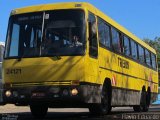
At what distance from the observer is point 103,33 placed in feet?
56.7

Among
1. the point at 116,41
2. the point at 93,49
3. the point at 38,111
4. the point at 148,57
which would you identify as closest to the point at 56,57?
the point at 93,49

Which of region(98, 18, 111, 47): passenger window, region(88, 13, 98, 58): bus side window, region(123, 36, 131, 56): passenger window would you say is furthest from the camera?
region(123, 36, 131, 56): passenger window

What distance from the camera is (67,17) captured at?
1549 cm

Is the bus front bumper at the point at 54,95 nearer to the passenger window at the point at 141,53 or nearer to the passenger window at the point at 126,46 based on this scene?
the passenger window at the point at 126,46

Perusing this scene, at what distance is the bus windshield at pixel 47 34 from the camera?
15.1 m

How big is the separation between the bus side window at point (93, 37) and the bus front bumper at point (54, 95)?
3.44 feet

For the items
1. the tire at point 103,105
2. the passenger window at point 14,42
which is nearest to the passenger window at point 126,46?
the tire at point 103,105

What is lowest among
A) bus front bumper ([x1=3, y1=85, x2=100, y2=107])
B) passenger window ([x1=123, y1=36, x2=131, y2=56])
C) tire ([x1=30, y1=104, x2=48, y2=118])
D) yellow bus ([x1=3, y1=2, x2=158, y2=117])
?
tire ([x1=30, y1=104, x2=48, y2=118])

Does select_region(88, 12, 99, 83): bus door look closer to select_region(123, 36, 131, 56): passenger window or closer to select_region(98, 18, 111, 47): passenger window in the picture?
select_region(98, 18, 111, 47): passenger window

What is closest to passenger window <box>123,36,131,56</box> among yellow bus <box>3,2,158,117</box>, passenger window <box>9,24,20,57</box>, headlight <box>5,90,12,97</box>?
yellow bus <box>3,2,158,117</box>

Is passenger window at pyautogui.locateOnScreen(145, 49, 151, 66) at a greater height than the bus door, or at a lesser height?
greater

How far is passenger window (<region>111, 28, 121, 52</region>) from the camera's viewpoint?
18897 millimetres

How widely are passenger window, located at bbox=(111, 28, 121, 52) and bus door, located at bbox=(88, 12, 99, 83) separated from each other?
9.06ft

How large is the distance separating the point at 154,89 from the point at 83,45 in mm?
14738
